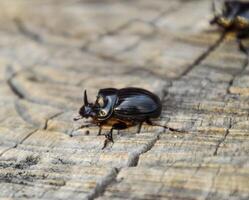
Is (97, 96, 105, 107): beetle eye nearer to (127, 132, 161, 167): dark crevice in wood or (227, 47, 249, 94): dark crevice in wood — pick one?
(127, 132, 161, 167): dark crevice in wood

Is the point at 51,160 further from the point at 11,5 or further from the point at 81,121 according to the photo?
the point at 11,5

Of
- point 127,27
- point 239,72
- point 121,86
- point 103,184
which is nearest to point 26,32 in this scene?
point 127,27

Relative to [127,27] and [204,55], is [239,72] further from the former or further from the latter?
[127,27]

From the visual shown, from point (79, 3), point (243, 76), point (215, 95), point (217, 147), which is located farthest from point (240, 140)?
point (79, 3)

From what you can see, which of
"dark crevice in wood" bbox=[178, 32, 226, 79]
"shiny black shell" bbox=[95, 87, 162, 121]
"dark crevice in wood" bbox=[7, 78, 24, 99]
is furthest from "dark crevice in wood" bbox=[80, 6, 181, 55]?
"shiny black shell" bbox=[95, 87, 162, 121]

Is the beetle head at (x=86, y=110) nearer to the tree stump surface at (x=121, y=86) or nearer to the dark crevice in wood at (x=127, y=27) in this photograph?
the tree stump surface at (x=121, y=86)

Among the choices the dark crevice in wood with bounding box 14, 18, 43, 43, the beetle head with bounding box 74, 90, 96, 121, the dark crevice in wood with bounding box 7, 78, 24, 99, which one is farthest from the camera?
the dark crevice in wood with bounding box 14, 18, 43, 43
